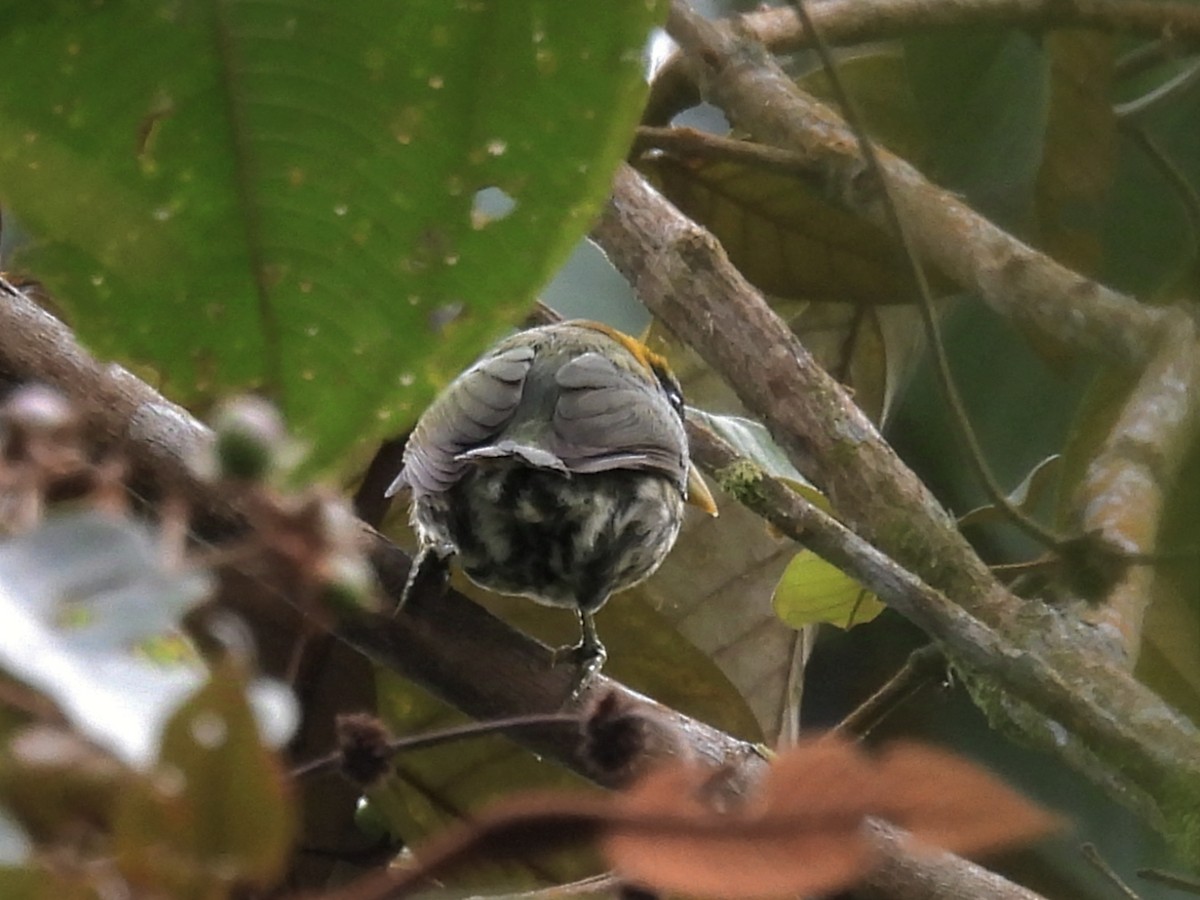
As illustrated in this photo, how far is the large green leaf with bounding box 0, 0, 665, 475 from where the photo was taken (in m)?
0.57

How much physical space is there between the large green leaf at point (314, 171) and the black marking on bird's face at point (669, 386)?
53.6 inches

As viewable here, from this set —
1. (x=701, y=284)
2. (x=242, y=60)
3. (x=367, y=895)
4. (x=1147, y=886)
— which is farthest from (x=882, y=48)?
(x=367, y=895)

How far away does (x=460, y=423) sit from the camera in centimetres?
172

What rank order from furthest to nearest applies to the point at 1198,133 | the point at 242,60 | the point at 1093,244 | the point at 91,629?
the point at 1198,133, the point at 1093,244, the point at 242,60, the point at 91,629

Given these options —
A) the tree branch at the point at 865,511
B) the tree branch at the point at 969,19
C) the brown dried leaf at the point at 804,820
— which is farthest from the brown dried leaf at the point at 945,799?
the tree branch at the point at 969,19

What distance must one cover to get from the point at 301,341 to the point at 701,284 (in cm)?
125

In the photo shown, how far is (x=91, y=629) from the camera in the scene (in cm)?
31

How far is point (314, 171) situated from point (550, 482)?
3.60 feet

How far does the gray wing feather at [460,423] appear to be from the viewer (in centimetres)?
164

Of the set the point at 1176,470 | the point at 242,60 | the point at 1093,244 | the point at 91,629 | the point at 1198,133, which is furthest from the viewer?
the point at 1198,133

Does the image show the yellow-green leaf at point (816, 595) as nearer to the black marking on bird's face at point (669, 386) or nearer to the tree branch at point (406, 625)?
the black marking on bird's face at point (669, 386)

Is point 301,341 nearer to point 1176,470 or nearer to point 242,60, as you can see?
point 242,60

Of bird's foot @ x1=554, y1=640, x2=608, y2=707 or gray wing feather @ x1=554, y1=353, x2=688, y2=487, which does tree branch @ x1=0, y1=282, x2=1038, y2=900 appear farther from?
gray wing feather @ x1=554, y1=353, x2=688, y2=487

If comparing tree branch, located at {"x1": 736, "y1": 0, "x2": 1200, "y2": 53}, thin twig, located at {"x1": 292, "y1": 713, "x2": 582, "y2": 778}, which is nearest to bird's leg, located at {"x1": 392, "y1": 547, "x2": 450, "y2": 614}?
thin twig, located at {"x1": 292, "y1": 713, "x2": 582, "y2": 778}
